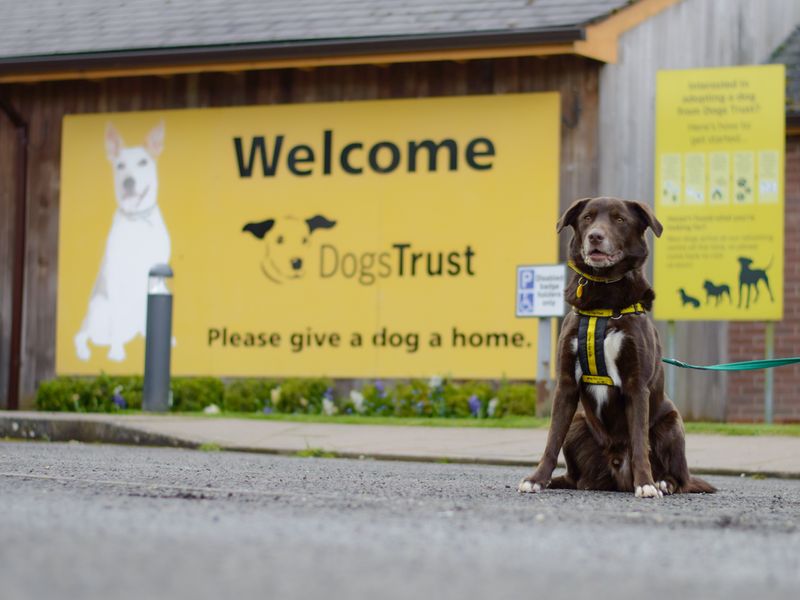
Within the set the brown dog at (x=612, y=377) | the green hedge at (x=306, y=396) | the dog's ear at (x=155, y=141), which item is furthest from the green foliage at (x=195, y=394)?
the brown dog at (x=612, y=377)

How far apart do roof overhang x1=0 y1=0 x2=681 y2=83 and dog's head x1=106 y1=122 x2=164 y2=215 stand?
890 millimetres

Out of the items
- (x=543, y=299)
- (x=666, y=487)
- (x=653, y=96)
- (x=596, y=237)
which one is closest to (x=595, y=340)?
(x=596, y=237)

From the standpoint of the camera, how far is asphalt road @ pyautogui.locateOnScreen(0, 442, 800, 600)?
372 cm

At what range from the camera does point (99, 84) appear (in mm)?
17656

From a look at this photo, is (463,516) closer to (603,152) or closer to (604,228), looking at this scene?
(604,228)

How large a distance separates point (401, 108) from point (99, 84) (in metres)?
4.02

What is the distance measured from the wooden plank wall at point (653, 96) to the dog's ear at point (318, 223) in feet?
10.7

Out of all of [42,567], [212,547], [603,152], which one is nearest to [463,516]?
[212,547]

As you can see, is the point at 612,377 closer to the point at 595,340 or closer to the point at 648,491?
the point at 595,340

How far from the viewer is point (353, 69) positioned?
655 inches

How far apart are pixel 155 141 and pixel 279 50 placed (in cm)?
251

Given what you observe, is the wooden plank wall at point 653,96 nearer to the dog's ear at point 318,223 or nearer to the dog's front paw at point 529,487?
the dog's ear at point 318,223

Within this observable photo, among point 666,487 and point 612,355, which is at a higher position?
point 612,355

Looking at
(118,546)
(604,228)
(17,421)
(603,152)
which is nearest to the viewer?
(118,546)
